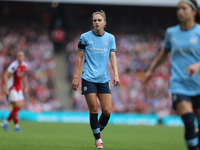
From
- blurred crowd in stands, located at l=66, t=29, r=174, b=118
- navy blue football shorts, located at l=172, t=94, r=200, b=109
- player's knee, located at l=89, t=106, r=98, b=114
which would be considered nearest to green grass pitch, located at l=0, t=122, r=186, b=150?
player's knee, located at l=89, t=106, r=98, b=114

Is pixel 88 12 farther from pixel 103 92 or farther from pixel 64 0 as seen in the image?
pixel 103 92

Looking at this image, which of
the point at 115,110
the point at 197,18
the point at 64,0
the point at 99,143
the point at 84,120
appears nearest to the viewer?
the point at 197,18

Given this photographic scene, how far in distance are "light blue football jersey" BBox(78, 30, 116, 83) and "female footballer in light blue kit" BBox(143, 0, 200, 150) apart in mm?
2447

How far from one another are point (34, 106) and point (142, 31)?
12.2 metres

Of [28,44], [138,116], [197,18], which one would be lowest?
[138,116]

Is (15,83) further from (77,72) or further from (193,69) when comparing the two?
(193,69)

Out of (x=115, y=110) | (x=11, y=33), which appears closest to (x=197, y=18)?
(x=115, y=110)

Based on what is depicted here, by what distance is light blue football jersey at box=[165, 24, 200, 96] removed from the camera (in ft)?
16.9

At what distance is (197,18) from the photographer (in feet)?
18.1

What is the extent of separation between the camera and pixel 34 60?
25.9 m

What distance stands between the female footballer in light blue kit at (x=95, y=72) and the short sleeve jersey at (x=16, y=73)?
192 inches

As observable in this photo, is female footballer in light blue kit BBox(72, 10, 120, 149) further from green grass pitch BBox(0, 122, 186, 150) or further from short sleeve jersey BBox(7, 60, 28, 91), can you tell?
short sleeve jersey BBox(7, 60, 28, 91)

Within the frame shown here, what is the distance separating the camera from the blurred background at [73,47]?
81.3ft

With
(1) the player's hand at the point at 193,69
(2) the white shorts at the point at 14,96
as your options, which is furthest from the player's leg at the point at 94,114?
(2) the white shorts at the point at 14,96
